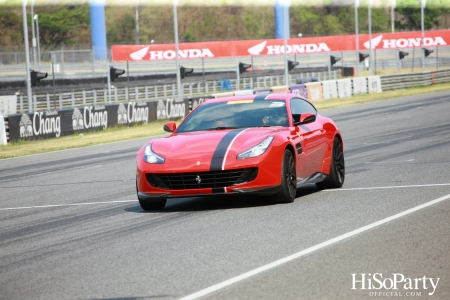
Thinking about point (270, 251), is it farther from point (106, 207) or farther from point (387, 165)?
point (387, 165)

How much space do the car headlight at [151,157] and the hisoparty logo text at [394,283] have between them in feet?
14.6

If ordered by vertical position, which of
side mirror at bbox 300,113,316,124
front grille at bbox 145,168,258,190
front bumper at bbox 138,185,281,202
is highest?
side mirror at bbox 300,113,316,124

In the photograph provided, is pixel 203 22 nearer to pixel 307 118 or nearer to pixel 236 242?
pixel 307 118

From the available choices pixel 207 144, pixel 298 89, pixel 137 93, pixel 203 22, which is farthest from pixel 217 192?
pixel 203 22

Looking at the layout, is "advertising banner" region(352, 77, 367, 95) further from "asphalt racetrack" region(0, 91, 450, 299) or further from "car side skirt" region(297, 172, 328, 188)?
"car side skirt" region(297, 172, 328, 188)

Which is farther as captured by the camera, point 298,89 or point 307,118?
point 298,89

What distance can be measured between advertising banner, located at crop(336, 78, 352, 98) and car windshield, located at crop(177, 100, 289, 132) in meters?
36.2

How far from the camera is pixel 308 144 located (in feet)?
37.9

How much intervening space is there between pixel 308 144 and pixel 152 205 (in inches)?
90.4

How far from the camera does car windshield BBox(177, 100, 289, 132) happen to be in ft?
37.6

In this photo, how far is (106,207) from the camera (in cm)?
1140

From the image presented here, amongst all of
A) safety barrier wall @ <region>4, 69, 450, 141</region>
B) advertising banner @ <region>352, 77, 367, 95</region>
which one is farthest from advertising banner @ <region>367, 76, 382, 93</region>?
safety barrier wall @ <region>4, 69, 450, 141</region>

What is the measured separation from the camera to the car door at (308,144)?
1132 cm

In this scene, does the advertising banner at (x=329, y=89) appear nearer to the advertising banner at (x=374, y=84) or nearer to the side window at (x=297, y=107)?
the advertising banner at (x=374, y=84)
